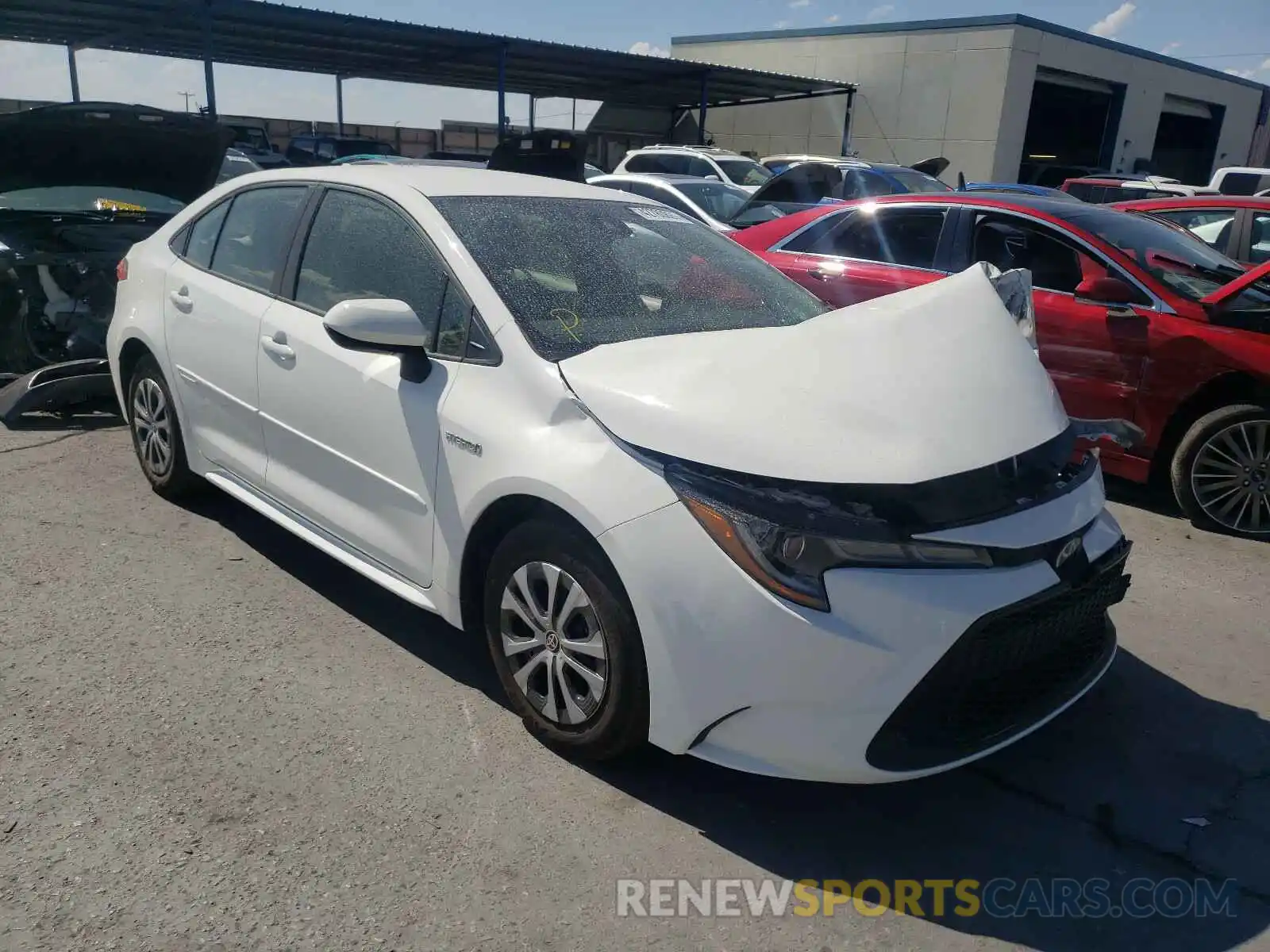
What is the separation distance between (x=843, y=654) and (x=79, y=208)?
21.7ft

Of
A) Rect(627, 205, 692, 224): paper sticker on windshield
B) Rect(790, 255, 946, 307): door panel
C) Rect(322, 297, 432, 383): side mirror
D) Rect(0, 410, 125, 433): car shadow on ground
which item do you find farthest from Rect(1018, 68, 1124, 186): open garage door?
Rect(322, 297, 432, 383): side mirror

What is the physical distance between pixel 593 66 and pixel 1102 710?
25962mm

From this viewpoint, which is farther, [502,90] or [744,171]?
[502,90]

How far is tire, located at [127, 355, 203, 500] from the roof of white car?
1206 millimetres

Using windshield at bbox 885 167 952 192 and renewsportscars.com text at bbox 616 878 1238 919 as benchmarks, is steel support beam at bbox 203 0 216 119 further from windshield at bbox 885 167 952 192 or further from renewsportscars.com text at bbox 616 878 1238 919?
renewsportscars.com text at bbox 616 878 1238 919

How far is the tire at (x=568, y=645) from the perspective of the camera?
258 centimetres

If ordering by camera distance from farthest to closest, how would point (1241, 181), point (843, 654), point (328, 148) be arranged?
point (328, 148)
point (1241, 181)
point (843, 654)

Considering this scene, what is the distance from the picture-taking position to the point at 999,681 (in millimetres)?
2523

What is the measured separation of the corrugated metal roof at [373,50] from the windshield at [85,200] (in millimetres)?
13974

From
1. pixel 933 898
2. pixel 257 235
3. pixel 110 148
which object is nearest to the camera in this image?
pixel 933 898

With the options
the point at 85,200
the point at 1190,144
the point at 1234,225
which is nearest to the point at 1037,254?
the point at 1234,225

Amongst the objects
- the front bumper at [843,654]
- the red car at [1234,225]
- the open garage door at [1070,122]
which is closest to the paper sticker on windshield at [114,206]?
the front bumper at [843,654]

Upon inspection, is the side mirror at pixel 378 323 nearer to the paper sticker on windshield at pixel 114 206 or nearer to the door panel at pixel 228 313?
the door panel at pixel 228 313

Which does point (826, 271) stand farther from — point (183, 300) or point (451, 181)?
point (183, 300)
